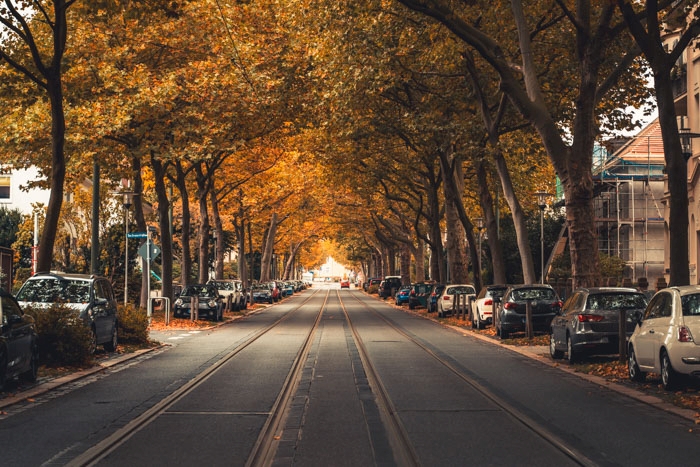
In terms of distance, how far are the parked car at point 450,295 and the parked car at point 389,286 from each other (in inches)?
1296

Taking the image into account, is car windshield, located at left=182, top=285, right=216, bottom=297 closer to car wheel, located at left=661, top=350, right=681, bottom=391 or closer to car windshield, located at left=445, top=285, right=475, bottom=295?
car windshield, located at left=445, top=285, right=475, bottom=295

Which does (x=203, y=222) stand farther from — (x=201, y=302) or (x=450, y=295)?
(x=450, y=295)

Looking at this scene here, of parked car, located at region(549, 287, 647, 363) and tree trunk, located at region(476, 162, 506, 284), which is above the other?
tree trunk, located at region(476, 162, 506, 284)

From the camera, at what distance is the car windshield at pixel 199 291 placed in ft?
128

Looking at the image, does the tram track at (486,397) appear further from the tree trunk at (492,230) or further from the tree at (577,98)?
the tree trunk at (492,230)

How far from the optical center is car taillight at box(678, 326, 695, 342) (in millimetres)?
13523

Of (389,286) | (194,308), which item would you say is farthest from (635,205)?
(194,308)

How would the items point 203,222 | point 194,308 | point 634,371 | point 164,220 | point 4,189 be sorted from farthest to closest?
point 4,189
point 203,222
point 194,308
point 164,220
point 634,371

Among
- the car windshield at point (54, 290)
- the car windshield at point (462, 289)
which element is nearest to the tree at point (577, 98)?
the car windshield at point (54, 290)

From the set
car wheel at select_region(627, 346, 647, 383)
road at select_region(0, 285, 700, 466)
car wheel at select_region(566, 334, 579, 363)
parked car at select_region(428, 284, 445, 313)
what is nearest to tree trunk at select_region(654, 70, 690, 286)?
car wheel at select_region(627, 346, 647, 383)

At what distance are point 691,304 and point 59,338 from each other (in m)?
10.9

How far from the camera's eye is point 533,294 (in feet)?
89.0

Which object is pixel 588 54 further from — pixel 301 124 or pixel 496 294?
pixel 301 124

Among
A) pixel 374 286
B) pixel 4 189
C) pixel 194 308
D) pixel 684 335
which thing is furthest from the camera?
pixel 374 286
